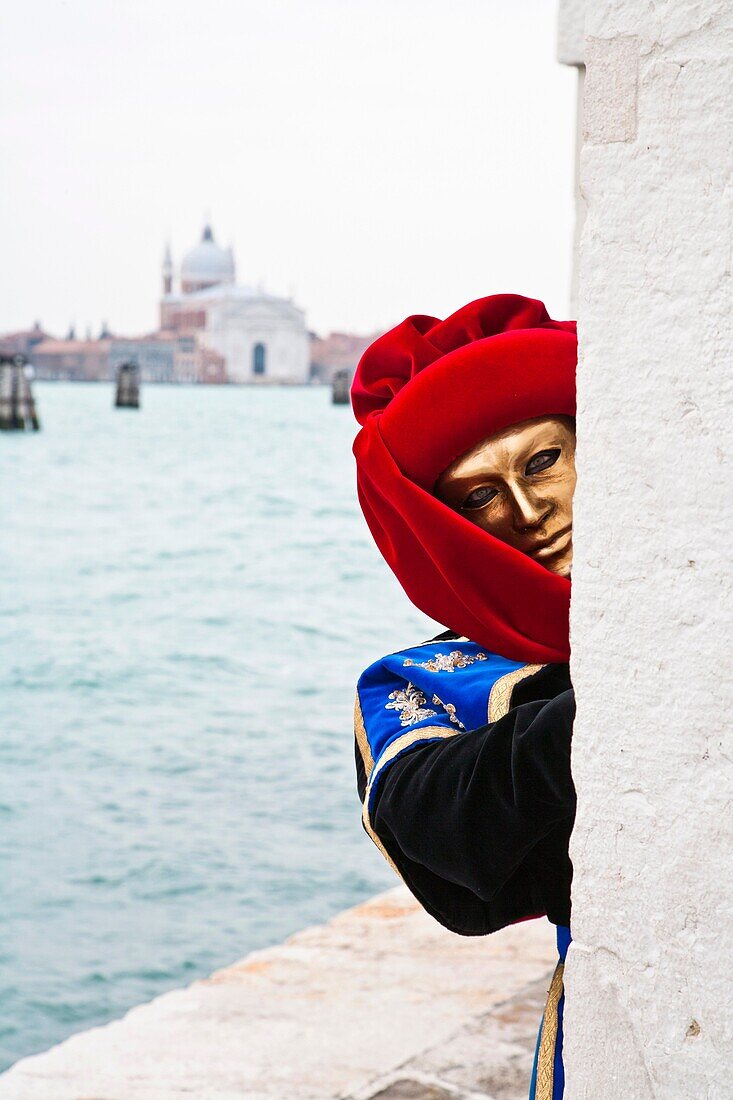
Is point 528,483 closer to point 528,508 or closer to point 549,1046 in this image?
point 528,508

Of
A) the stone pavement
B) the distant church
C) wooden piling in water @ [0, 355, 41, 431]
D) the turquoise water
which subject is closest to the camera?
the stone pavement

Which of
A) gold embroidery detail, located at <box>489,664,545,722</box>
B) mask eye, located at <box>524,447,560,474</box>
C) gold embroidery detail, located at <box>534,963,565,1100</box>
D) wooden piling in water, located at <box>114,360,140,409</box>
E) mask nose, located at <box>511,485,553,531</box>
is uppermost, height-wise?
mask eye, located at <box>524,447,560,474</box>

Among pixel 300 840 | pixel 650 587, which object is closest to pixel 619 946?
pixel 650 587

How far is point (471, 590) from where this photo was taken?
114cm

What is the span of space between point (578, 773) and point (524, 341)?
1.37 ft

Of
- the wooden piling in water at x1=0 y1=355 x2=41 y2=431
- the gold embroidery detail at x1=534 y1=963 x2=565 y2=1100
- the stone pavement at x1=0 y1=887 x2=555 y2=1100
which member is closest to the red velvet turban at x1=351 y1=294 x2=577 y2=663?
the gold embroidery detail at x1=534 y1=963 x2=565 y2=1100

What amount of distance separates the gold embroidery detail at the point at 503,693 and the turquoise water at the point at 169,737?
560 cm

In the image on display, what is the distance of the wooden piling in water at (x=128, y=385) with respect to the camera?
5294 cm

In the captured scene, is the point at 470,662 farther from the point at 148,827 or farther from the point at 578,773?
the point at 148,827

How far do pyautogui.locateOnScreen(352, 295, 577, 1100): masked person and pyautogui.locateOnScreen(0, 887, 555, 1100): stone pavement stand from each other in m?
1.45

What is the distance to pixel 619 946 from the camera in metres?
0.94

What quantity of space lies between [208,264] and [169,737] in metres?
76.3

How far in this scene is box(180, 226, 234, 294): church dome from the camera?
277 feet

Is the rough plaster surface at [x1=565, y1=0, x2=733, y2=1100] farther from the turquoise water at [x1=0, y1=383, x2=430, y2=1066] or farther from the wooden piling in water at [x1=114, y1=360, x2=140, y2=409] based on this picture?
the wooden piling in water at [x1=114, y1=360, x2=140, y2=409]
